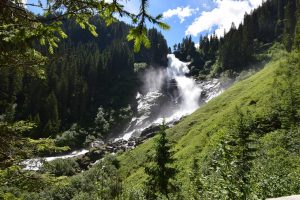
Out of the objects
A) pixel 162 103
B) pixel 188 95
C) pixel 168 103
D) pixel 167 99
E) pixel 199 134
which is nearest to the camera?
pixel 199 134

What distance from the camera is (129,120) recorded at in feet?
508

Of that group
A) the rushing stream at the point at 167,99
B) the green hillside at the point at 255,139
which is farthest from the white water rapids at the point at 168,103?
the green hillside at the point at 255,139

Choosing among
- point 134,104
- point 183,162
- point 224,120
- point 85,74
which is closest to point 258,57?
point 134,104

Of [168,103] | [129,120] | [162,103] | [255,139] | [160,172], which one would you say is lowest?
[129,120]

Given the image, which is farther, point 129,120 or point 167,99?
point 167,99

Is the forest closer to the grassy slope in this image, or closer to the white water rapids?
the grassy slope

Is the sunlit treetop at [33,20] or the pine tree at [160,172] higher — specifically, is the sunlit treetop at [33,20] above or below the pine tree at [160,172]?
above

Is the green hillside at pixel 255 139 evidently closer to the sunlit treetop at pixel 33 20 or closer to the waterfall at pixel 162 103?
the sunlit treetop at pixel 33 20

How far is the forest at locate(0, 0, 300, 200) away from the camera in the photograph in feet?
29.5

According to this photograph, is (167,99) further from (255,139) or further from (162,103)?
(255,139)

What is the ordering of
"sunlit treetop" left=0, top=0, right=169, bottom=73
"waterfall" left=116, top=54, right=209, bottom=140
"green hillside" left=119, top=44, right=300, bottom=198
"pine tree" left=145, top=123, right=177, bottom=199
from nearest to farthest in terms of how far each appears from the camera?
"sunlit treetop" left=0, top=0, right=169, bottom=73, "pine tree" left=145, top=123, right=177, bottom=199, "green hillside" left=119, top=44, right=300, bottom=198, "waterfall" left=116, top=54, right=209, bottom=140

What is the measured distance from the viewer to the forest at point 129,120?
354 inches

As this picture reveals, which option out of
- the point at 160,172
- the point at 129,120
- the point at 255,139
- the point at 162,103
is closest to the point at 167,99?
the point at 162,103

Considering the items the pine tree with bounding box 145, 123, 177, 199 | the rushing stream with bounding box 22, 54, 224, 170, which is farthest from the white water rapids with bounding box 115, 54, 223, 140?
the pine tree with bounding box 145, 123, 177, 199
